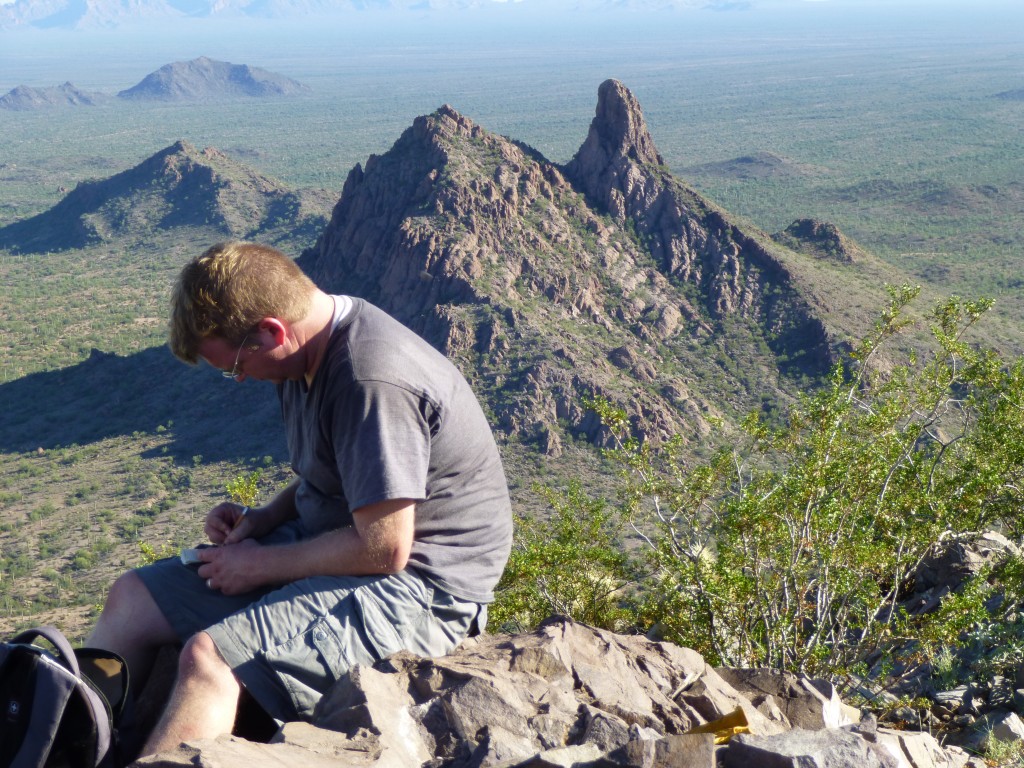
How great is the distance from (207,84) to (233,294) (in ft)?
603

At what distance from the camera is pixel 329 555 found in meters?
4.03

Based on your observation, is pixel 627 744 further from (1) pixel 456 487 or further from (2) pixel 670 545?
(2) pixel 670 545

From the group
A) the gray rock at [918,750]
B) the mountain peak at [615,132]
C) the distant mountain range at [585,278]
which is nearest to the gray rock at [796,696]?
the gray rock at [918,750]

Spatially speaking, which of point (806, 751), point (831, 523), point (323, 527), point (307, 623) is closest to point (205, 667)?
point (307, 623)

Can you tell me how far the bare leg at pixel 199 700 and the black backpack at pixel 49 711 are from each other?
0.19 metres

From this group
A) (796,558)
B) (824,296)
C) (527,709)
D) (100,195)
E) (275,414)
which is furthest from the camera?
(100,195)

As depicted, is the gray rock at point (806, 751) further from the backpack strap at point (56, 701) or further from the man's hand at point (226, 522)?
the man's hand at point (226, 522)

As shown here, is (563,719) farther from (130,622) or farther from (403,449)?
(130,622)

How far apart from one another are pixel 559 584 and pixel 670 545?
1.02m

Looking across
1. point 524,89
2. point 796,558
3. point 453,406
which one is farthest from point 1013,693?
point 524,89

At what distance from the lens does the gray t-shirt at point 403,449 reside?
3834mm

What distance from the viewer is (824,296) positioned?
3534cm

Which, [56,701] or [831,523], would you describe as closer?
[56,701]

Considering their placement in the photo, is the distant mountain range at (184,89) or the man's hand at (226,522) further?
the distant mountain range at (184,89)
